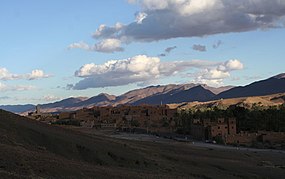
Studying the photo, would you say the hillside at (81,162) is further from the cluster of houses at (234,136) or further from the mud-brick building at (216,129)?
the mud-brick building at (216,129)

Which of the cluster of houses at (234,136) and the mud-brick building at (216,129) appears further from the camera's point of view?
the mud-brick building at (216,129)

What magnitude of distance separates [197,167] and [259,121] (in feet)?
180

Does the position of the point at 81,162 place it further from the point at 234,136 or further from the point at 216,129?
the point at 216,129

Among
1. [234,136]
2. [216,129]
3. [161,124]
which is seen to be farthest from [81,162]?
[161,124]

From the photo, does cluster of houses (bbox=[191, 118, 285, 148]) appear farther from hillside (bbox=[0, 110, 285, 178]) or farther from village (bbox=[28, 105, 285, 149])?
hillside (bbox=[0, 110, 285, 178])

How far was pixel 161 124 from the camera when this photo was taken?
116 meters

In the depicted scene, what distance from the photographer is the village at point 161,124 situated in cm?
7562

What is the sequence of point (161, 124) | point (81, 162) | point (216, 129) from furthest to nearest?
point (161, 124)
point (216, 129)
point (81, 162)

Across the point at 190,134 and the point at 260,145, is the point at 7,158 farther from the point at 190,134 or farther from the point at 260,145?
the point at 190,134

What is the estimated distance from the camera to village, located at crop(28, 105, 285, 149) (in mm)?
75625

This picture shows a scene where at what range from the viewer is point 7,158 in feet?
71.0

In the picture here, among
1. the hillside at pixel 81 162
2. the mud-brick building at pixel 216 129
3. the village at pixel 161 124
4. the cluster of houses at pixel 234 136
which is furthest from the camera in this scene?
the mud-brick building at pixel 216 129

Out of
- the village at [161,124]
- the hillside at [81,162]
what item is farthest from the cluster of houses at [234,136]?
the hillside at [81,162]

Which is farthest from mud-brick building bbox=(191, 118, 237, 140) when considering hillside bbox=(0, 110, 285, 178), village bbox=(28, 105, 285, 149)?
hillside bbox=(0, 110, 285, 178)
